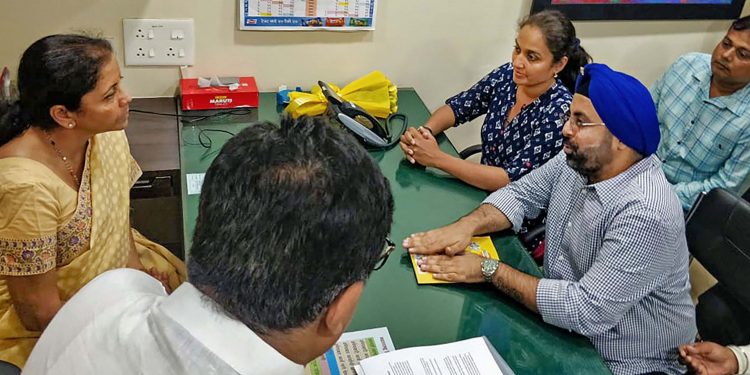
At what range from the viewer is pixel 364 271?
893 mm

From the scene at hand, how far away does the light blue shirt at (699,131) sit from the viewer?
237 centimetres

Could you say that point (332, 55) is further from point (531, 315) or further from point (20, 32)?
point (531, 315)

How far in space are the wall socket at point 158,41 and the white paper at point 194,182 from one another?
0.62 metres

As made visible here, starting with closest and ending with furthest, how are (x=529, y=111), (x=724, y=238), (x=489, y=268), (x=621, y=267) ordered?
(x=621, y=267)
(x=489, y=268)
(x=724, y=238)
(x=529, y=111)

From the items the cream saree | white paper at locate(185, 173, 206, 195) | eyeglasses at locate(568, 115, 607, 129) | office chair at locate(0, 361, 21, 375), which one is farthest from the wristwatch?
office chair at locate(0, 361, 21, 375)

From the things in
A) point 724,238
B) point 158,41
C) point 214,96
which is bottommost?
point 724,238

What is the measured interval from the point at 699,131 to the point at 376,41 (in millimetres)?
1322

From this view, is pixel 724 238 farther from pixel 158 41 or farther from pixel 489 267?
pixel 158 41

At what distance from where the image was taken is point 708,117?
2.44 m

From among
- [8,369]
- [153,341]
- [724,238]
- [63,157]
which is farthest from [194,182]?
[724,238]

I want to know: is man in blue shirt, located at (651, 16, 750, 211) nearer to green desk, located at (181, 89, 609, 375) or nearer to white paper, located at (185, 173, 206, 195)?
green desk, located at (181, 89, 609, 375)

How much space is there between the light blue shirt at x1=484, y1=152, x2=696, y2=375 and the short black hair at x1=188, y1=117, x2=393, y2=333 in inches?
30.4

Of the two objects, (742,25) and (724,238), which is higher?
(742,25)

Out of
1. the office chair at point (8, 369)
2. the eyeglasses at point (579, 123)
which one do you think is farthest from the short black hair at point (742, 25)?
the office chair at point (8, 369)
